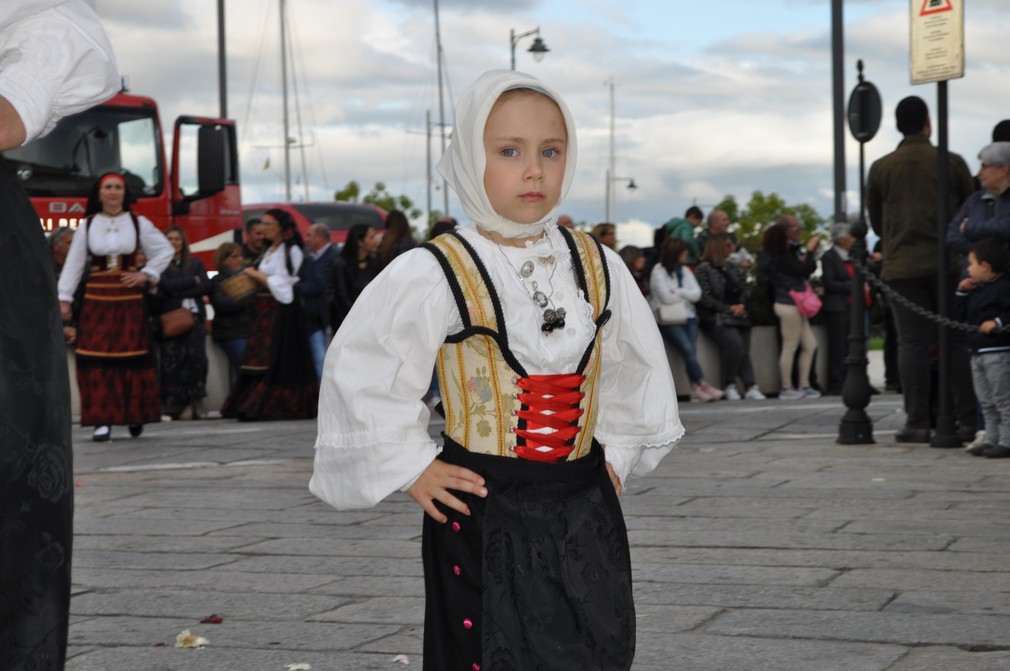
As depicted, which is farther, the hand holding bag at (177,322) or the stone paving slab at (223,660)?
the hand holding bag at (177,322)

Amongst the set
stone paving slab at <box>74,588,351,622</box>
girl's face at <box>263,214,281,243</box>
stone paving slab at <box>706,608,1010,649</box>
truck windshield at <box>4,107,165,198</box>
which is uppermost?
truck windshield at <box>4,107,165,198</box>

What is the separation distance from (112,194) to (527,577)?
867 centimetres

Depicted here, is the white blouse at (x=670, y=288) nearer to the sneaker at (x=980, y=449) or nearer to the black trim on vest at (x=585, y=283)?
the sneaker at (x=980, y=449)

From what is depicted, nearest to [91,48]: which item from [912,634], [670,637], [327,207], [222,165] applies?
[670,637]

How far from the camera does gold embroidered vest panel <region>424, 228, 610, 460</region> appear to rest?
2.97 m

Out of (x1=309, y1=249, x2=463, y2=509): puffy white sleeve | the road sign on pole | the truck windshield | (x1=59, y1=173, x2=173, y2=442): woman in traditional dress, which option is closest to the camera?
(x1=309, y1=249, x2=463, y2=509): puffy white sleeve

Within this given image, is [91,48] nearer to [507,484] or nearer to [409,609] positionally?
[507,484]

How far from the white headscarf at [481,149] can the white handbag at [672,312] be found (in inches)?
446

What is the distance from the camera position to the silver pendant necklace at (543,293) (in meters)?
3.00

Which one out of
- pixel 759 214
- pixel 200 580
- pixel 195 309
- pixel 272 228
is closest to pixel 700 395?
pixel 272 228

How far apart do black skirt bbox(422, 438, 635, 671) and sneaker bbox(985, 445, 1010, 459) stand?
6.46 metres

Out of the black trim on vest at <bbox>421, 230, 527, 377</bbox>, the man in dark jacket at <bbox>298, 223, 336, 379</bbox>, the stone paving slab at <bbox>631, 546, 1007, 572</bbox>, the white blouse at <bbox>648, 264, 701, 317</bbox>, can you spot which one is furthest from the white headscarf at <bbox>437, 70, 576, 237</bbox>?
the white blouse at <bbox>648, 264, 701, 317</bbox>

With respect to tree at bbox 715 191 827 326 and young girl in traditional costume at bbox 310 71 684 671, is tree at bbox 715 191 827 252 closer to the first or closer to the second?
tree at bbox 715 191 827 326

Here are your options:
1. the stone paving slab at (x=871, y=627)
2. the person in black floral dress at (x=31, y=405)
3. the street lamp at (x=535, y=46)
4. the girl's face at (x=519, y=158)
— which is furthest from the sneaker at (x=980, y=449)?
the street lamp at (x=535, y=46)
